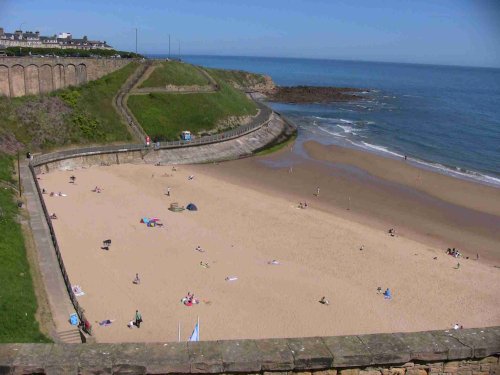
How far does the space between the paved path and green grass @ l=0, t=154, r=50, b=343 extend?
2.26 ft

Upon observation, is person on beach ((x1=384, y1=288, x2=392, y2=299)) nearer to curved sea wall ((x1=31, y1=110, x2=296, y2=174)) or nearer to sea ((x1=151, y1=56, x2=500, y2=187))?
sea ((x1=151, y1=56, x2=500, y2=187))

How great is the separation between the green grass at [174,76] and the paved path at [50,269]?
33.1 meters

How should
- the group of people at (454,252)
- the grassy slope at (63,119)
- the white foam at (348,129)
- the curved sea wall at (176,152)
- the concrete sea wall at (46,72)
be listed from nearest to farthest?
the group of people at (454,252) → the curved sea wall at (176,152) → the grassy slope at (63,119) → the concrete sea wall at (46,72) → the white foam at (348,129)

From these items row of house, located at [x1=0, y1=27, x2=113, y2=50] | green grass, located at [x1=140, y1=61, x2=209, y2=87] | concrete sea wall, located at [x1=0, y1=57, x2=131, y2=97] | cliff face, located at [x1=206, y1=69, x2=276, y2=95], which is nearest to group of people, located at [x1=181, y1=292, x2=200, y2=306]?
concrete sea wall, located at [x1=0, y1=57, x2=131, y2=97]

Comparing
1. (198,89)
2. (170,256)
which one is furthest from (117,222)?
(198,89)

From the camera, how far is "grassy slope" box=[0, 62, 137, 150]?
4141 cm

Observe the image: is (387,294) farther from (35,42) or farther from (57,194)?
(35,42)

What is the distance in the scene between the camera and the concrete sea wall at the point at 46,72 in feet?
152

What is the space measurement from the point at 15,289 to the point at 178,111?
39.1 meters

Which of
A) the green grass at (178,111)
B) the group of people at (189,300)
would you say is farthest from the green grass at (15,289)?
the green grass at (178,111)

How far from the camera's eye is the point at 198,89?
61.7m

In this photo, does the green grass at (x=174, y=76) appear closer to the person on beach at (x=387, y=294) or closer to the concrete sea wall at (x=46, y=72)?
the concrete sea wall at (x=46, y=72)

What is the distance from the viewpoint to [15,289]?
17.1 metres

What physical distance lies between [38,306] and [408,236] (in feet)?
71.9
